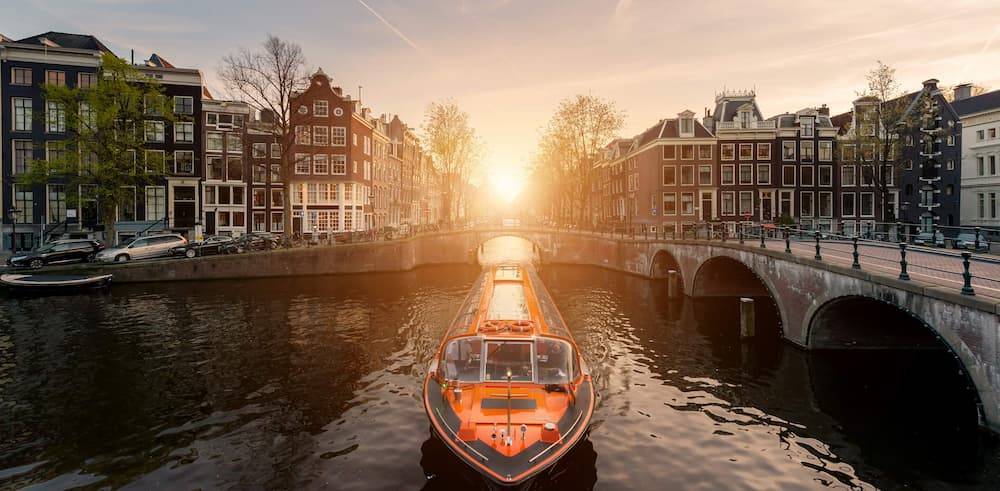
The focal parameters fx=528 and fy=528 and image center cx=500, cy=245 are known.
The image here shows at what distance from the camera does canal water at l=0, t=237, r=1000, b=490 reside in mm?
11914

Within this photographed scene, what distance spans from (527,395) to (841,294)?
13023mm

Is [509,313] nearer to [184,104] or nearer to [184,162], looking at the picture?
[184,162]

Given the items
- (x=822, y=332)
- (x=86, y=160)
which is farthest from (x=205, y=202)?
(x=822, y=332)

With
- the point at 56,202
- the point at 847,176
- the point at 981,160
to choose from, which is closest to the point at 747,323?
the point at 847,176

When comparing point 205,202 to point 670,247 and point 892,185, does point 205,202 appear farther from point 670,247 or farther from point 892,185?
point 892,185

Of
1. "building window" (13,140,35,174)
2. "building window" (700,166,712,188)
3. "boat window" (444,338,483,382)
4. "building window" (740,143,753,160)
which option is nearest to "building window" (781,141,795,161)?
"building window" (740,143,753,160)

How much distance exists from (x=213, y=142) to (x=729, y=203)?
59.0 m

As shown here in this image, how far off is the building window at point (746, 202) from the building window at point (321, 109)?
157 feet

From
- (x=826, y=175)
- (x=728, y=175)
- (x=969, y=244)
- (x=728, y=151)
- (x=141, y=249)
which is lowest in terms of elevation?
(x=141, y=249)

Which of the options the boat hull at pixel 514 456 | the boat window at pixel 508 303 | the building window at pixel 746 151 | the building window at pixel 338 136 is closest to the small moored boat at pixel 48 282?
the building window at pixel 338 136

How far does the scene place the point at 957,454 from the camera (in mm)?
12414

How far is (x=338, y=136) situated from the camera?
193 feet

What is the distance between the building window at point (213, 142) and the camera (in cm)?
5853

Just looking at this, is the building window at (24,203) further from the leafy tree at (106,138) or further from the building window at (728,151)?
the building window at (728,151)
